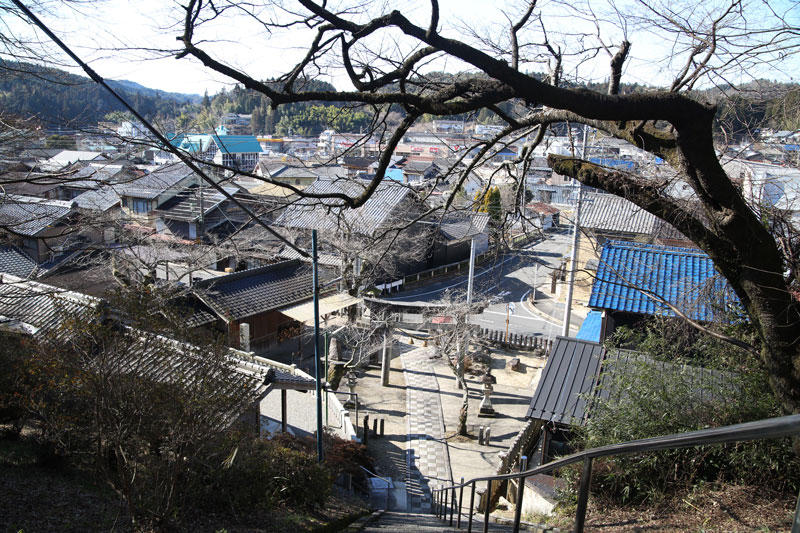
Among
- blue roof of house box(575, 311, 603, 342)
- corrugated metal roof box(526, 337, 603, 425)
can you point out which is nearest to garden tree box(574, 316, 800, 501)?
corrugated metal roof box(526, 337, 603, 425)

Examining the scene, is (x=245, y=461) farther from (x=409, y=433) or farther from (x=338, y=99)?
(x=409, y=433)

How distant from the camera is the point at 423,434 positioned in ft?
49.3

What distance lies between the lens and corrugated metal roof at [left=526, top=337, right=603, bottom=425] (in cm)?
954

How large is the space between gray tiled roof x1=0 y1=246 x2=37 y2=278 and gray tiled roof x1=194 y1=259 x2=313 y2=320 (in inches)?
364

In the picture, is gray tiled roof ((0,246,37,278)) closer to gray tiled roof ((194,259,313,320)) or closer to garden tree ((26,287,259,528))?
gray tiled roof ((194,259,313,320))

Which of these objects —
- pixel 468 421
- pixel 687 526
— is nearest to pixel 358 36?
pixel 687 526

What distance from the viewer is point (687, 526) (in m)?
4.36

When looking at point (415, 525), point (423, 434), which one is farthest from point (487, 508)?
point (423, 434)

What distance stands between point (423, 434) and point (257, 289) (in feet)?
23.8

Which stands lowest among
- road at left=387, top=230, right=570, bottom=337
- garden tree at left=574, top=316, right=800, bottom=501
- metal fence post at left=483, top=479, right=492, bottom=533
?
road at left=387, top=230, right=570, bottom=337

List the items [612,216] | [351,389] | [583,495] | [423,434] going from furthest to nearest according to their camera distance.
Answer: [612,216] → [351,389] → [423,434] → [583,495]

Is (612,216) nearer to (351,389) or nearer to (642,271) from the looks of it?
(642,271)

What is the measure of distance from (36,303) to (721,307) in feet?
48.0

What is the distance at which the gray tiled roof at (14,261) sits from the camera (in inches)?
829
